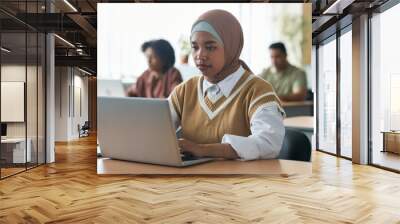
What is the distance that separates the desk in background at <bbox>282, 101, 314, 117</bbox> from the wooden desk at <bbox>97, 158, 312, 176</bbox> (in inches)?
29.2

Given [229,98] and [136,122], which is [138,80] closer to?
[136,122]

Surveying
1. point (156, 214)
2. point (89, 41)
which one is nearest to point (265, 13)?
point (156, 214)

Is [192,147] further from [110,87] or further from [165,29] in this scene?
[165,29]

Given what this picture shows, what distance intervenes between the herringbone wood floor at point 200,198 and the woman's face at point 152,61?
1657 millimetres

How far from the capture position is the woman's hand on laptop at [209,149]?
6309mm

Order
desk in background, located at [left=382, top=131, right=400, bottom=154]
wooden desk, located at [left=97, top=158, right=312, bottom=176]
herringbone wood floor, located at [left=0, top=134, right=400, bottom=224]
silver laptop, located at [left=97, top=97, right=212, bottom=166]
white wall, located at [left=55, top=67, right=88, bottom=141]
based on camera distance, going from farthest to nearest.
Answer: white wall, located at [left=55, top=67, right=88, bottom=141] → desk in background, located at [left=382, top=131, right=400, bottom=154] → wooden desk, located at [left=97, top=158, right=312, bottom=176] → silver laptop, located at [left=97, top=97, right=212, bottom=166] → herringbone wood floor, located at [left=0, top=134, right=400, bottom=224]

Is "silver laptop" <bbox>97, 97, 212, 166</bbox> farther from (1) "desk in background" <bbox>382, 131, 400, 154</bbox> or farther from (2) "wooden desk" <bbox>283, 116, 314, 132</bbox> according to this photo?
(1) "desk in background" <bbox>382, 131, 400, 154</bbox>

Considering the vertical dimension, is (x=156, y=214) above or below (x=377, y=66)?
below

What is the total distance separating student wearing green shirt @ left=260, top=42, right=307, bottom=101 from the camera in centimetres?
650

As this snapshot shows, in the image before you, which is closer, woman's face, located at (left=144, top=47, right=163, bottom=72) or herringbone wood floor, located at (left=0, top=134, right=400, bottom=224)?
herringbone wood floor, located at (left=0, top=134, right=400, bottom=224)

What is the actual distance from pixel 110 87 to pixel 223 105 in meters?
1.71

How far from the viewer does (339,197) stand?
16.4 ft

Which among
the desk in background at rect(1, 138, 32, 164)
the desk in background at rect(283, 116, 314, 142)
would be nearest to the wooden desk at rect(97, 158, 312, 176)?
the desk in background at rect(283, 116, 314, 142)

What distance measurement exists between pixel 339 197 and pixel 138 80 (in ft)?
10.7
